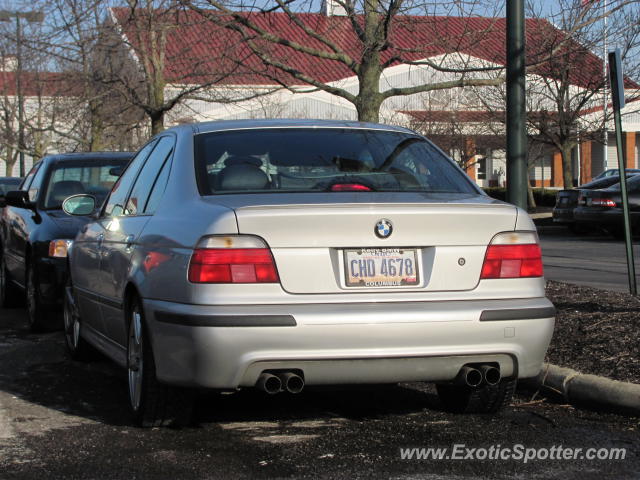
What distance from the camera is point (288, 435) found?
5.45 meters

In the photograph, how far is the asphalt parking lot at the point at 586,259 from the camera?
1324 cm

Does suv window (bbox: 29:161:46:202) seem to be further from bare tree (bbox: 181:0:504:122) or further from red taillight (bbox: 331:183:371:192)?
red taillight (bbox: 331:183:371:192)

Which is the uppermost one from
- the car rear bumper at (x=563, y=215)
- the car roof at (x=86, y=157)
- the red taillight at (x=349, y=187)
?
the car roof at (x=86, y=157)

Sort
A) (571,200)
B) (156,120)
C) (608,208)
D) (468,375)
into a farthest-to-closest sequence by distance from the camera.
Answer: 1. (571,200)
2. (608,208)
3. (156,120)
4. (468,375)

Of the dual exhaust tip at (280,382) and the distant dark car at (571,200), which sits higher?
the distant dark car at (571,200)

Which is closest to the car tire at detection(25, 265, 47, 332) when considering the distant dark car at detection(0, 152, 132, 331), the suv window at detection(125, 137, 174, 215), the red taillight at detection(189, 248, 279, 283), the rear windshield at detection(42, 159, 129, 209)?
the distant dark car at detection(0, 152, 132, 331)

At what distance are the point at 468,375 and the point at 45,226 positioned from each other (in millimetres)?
5522

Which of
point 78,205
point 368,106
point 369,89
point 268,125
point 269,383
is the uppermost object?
point 369,89

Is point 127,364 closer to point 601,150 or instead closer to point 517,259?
point 517,259

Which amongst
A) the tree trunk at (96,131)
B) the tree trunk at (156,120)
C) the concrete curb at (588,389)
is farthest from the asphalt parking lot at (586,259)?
the tree trunk at (96,131)

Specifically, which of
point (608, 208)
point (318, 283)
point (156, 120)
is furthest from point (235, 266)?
point (608, 208)

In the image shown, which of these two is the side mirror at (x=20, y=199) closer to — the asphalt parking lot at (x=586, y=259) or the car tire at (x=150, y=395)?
the car tire at (x=150, y=395)

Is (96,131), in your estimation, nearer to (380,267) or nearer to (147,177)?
(147,177)

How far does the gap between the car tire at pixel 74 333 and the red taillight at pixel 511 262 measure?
336 centimetres
